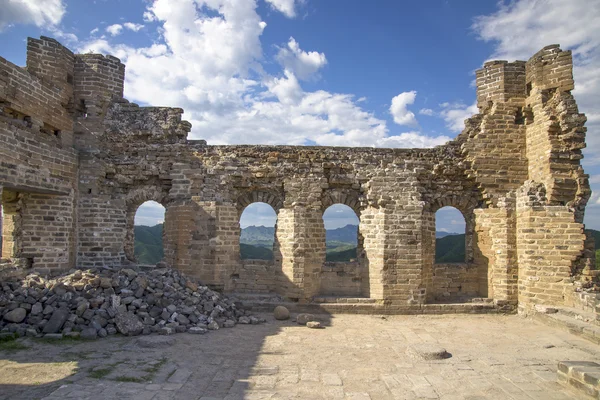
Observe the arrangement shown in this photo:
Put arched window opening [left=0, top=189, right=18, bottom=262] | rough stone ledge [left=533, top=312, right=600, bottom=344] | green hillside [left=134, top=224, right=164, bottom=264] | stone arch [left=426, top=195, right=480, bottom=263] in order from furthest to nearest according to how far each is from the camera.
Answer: green hillside [left=134, top=224, right=164, bottom=264]
stone arch [left=426, top=195, right=480, bottom=263]
arched window opening [left=0, top=189, right=18, bottom=262]
rough stone ledge [left=533, top=312, right=600, bottom=344]

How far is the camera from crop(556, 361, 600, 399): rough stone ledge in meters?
5.93

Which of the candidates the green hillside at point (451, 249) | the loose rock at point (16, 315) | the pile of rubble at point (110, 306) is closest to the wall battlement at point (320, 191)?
the pile of rubble at point (110, 306)

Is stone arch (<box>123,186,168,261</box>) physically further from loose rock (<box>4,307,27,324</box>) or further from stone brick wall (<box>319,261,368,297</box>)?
stone brick wall (<box>319,261,368,297</box>)

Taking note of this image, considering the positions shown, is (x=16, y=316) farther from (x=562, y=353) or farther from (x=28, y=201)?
(x=562, y=353)

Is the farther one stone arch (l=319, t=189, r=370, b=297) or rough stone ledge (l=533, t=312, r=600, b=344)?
stone arch (l=319, t=189, r=370, b=297)

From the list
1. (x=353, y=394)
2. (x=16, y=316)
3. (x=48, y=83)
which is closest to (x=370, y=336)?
(x=353, y=394)

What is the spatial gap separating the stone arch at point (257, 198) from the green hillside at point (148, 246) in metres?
14.4

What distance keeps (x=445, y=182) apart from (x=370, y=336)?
5.67 metres

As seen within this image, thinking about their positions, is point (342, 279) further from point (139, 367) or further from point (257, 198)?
point (139, 367)

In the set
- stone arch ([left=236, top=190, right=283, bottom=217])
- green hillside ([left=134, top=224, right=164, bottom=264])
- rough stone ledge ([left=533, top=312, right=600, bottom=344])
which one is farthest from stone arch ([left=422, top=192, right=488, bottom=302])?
green hillside ([left=134, top=224, right=164, bottom=264])

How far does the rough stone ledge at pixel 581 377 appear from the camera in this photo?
593 cm

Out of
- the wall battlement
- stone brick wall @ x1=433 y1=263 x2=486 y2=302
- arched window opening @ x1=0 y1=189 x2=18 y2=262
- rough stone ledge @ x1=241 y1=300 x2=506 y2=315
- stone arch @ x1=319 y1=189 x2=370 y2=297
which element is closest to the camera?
arched window opening @ x1=0 y1=189 x2=18 y2=262

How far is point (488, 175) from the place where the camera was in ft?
40.8

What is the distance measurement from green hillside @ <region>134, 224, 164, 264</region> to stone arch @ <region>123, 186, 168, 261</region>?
40.7 feet
